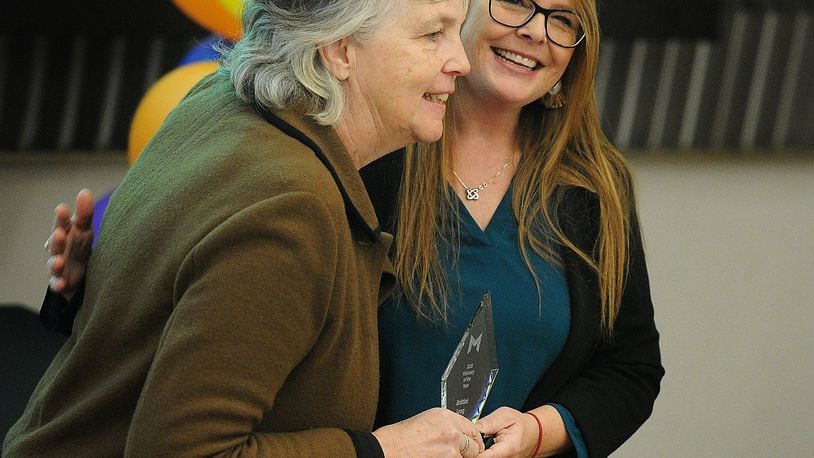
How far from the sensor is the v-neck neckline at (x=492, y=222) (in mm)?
1931

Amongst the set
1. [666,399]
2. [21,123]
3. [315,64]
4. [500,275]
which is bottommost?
[666,399]

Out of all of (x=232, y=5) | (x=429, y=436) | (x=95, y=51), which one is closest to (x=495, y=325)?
(x=429, y=436)

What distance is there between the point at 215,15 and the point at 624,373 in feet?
5.11

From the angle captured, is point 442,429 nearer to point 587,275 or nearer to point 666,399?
point 587,275

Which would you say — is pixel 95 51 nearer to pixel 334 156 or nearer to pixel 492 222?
pixel 492 222

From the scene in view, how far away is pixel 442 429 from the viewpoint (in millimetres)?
1529

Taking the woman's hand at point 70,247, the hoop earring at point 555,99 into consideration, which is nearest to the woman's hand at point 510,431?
the hoop earring at point 555,99

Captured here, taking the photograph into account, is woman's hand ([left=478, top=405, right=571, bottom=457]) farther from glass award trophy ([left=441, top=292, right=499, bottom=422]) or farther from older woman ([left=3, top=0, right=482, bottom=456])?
older woman ([left=3, top=0, right=482, bottom=456])

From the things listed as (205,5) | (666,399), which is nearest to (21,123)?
(205,5)

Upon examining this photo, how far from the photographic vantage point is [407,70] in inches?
58.6

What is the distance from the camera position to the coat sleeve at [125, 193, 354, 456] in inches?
49.0

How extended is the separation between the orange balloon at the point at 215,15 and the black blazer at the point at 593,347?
1120mm

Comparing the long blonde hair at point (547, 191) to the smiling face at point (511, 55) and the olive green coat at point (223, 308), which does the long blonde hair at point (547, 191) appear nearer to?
the smiling face at point (511, 55)

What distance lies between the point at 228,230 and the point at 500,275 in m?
0.74
